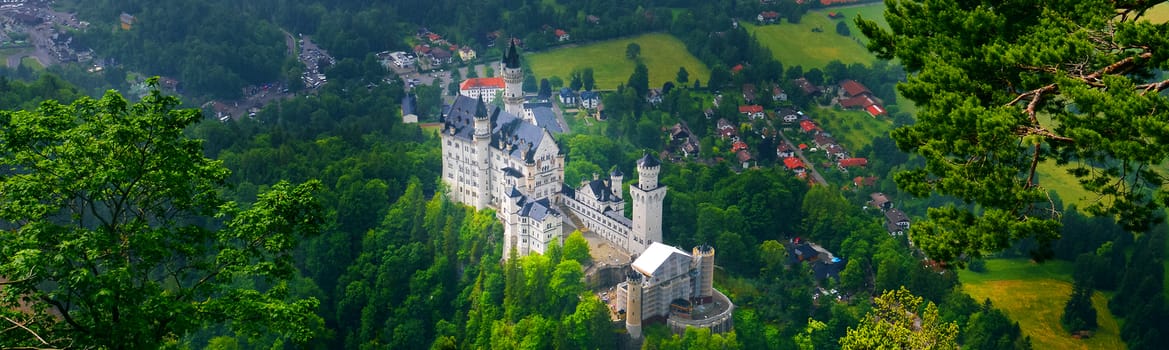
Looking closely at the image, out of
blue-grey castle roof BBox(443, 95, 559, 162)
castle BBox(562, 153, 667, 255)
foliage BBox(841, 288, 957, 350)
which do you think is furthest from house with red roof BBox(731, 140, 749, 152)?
foliage BBox(841, 288, 957, 350)

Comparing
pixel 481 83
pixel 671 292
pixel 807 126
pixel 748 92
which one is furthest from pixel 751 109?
pixel 671 292

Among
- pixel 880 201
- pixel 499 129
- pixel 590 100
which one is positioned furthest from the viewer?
pixel 590 100

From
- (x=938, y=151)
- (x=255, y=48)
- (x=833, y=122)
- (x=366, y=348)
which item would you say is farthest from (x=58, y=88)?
(x=938, y=151)

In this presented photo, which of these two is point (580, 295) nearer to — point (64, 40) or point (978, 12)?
point (978, 12)

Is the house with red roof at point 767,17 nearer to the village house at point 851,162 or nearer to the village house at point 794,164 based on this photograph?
the village house at point 794,164

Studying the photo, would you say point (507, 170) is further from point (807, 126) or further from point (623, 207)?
point (807, 126)

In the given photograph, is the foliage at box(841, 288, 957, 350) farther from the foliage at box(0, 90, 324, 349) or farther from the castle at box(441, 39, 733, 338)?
the castle at box(441, 39, 733, 338)
